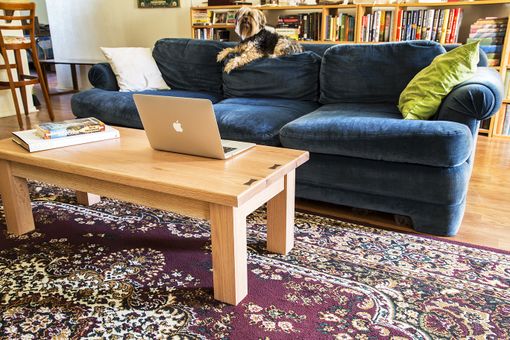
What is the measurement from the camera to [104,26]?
19.0 ft

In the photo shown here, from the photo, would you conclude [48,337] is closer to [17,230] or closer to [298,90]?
[17,230]

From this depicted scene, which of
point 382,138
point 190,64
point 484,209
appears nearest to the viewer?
point 382,138

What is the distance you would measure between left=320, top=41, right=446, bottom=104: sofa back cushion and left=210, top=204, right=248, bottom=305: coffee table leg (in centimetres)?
159

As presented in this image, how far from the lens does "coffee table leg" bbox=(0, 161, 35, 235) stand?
6.34 feet

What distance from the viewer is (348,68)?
275 centimetres

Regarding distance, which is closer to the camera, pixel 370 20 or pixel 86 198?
pixel 86 198

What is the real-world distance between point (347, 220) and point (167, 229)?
2.83 feet

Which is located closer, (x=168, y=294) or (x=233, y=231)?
(x=233, y=231)

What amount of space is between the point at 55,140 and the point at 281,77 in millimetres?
1571

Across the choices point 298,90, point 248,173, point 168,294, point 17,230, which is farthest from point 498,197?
point 17,230

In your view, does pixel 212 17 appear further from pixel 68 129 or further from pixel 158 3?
pixel 68 129

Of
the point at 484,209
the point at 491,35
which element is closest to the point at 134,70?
the point at 484,209

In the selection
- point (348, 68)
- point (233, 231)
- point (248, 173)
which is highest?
point (348, 68)

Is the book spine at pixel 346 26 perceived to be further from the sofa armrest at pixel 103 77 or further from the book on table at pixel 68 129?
the book on table at pixel 68 129
